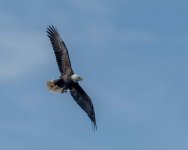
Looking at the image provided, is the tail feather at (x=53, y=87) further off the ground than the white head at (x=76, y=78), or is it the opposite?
the white head at (x=76, y=78)

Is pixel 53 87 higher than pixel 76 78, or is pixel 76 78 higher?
pixel 76 78

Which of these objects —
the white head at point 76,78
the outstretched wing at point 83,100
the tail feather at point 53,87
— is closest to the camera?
the tail feather at point 53,87

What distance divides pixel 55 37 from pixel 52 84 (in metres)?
2.23

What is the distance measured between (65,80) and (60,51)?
1.48m

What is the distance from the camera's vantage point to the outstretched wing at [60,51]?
84125 millimetres

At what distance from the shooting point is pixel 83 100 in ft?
278

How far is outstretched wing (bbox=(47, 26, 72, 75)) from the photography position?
8412 cm

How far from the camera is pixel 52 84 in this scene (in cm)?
8325

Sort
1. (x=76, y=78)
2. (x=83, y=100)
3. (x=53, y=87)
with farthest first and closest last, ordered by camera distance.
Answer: (x=83, y=100) < (x=76, y=78) < (x=53, y=87)

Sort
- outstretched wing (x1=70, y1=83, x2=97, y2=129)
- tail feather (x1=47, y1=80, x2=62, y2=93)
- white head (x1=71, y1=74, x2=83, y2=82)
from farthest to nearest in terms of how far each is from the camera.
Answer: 1. outstretched wing (x1=70, y1=83, x2=97, y2=129)
2. white head (x1=71, y1=74, x2=83, y2=82)
3. tail feather (x1=47, y1=80, x2=62, y2=93)

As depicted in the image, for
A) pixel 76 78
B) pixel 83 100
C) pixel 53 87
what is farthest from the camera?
pixel 83 100

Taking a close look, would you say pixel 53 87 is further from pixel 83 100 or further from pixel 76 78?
pixel 83 100

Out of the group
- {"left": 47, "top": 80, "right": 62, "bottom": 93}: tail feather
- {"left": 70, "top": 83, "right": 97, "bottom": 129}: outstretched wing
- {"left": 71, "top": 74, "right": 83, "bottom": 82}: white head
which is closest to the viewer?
{"left": 47, "top": 80, "right": 62, "bottom": 93}: tail feather

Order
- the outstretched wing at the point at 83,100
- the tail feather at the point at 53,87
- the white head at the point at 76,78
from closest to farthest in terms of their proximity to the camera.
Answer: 1. the tail feather at the point at 53,87
2. the white head at the point at 76,78
3. the outstretched wing at the point at 83,100
